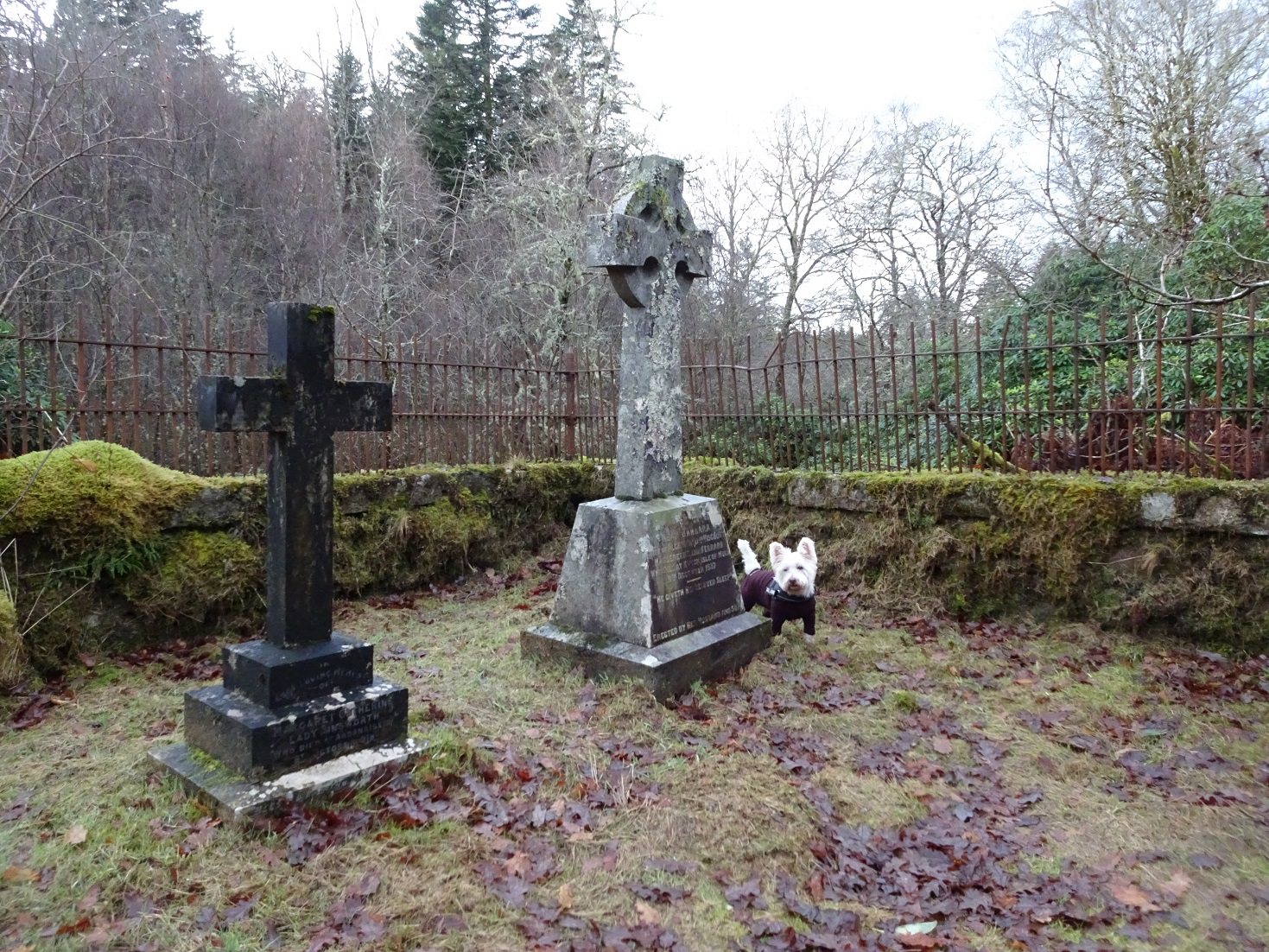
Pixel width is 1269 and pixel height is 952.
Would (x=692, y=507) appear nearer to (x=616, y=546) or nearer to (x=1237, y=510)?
(x=616, y=546)

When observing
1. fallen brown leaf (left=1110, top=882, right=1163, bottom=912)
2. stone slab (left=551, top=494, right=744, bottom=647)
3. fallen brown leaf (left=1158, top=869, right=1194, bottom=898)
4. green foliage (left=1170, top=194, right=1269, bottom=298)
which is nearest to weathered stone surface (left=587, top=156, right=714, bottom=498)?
stone slab (left=551, top=494, right=744, bottom=647)

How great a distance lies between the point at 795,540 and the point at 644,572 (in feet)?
9.96

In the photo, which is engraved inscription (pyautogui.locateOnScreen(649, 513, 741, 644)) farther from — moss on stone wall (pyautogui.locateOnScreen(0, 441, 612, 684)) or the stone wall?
moss on stone wall (pyautogui.locateOnScreen(0, 441, 612, 684))

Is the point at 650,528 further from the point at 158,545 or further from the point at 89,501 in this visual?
the point at 89,501

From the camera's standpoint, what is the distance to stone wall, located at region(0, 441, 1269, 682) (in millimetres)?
5363

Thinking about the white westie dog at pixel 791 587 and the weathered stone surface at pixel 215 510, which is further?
the weathered stone surface at pixel 215 510

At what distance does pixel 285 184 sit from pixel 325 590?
54.5ft

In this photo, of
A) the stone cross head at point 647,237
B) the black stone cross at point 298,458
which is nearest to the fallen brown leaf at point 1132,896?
the black stone cross at point 298,458

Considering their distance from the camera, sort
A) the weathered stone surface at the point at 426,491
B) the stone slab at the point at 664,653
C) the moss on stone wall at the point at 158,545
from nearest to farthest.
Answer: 1. the stone slab at the point at 664,653
2. the moss on stone wall at the point at 158,545
3. the weathered stone surface at the point at 426,491

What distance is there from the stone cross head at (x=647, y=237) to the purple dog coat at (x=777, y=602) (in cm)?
241

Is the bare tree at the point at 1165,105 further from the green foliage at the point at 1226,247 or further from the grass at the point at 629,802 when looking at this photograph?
the grass at the point at 629,802

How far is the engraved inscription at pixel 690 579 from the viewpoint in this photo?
5.27 meters

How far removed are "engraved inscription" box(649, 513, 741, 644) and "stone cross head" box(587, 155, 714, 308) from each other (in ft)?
5.68

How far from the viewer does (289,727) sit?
337cm
